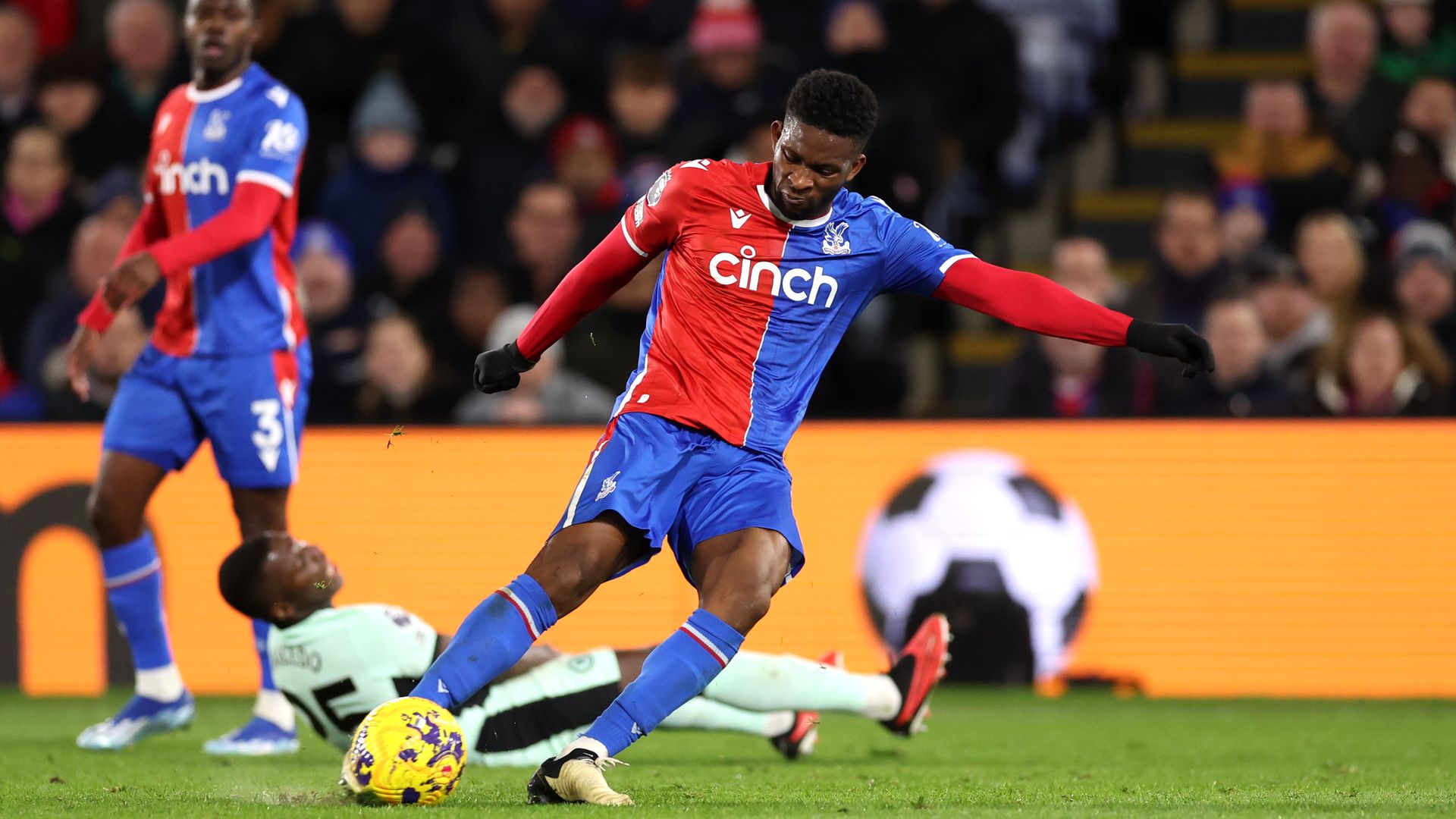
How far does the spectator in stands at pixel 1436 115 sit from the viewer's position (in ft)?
35.9

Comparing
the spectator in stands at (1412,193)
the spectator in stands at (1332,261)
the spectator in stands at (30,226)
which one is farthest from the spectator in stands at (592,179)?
the spectator in stands at (1412,193)

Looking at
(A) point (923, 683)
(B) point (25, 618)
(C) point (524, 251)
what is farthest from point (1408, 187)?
(B) point (25, 618)

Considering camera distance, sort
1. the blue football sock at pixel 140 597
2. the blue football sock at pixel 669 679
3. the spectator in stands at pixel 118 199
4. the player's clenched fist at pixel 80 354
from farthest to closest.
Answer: the spectator in stands at pixel 118 199, the blue football sock at pixel 140 597, the player's clenched fist at pixel 80 354, the blue football sock at pixel 669 679

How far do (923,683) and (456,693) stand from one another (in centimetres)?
206

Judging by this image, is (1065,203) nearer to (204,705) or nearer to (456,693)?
(204,705)

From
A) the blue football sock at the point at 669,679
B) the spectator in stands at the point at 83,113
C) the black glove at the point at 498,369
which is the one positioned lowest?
the blue football sock at the point at 669,679

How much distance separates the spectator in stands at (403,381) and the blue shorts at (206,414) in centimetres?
273

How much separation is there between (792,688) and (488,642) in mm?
1596

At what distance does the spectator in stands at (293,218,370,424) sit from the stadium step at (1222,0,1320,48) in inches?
237

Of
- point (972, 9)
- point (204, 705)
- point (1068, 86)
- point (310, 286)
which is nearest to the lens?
point (204, 705)

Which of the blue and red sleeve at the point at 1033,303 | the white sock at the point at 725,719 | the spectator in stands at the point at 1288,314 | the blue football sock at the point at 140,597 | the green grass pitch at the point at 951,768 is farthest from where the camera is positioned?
the spectator in stands at the point at 1288,314

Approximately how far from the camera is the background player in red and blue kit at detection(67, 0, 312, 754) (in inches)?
260

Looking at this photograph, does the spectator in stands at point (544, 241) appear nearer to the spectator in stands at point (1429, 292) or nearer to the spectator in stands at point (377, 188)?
the spectator in stands at point (377, 188)

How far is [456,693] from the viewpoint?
473cm
